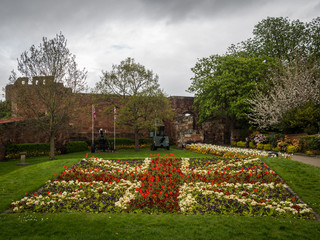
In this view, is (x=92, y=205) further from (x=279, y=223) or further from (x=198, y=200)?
(x=279, y=223)

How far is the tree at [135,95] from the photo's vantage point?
1897cm

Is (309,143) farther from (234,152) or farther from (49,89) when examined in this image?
(49,89)

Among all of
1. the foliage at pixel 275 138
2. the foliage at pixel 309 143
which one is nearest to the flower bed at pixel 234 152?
the foliage at pixel 309 143

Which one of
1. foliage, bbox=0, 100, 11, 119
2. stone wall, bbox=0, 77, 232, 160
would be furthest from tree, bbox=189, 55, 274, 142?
foliage, bbox=0, 100, 11, 119

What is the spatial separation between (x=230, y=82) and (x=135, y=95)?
9.20m

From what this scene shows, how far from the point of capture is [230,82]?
2228 centimetres

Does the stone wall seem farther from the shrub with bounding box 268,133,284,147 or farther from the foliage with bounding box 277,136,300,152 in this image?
the foliage with bounding box 277,136,300,152

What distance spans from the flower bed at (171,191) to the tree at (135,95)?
885 cm

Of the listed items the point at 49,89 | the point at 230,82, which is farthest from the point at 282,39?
the point at 49,89

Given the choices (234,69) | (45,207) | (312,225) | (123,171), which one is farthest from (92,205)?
(234,69)

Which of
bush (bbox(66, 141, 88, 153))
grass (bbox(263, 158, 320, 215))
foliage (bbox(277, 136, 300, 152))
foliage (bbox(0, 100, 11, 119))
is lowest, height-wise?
bush (bbox(66, 141, 88, 153))

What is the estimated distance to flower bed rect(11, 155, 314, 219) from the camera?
18.6 feet

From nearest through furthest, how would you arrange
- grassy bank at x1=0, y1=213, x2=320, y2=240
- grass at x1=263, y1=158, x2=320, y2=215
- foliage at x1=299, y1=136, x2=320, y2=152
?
grassy bank at x1=0, y1=213, x2=320, y2=240, grass at x1=263, y1=158, x2=320, y2=215, foliage at x1=299, y1=136, x2=320, y2=152

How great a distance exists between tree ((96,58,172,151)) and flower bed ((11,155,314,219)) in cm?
885
